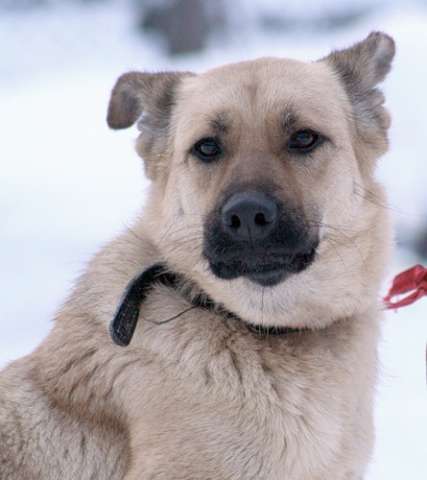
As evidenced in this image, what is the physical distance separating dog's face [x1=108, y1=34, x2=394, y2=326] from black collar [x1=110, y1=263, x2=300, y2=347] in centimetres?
4

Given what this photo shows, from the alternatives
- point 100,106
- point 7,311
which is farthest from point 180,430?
point 100,106

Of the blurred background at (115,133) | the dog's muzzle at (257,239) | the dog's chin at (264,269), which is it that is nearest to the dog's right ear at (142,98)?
the dog's muzzle at (257,239)

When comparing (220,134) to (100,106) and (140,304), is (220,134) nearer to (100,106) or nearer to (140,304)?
(140,304)

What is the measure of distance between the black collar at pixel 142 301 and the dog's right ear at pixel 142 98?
740 millimetres

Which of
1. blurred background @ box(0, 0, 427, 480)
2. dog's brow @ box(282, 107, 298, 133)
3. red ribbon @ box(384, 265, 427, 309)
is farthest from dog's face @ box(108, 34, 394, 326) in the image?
blurred background @ box(0, 0, 427, 480)

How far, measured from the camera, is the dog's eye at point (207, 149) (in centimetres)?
380

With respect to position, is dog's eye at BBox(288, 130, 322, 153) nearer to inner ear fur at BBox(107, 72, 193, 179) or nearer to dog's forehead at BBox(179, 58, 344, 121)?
dog's forehead at BBox(179, 58, 344, 121)

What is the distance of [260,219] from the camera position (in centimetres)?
335

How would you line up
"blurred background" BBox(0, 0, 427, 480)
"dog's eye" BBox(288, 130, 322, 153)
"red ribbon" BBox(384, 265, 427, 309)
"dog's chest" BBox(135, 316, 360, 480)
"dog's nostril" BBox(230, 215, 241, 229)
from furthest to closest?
"blurred background" BBox(0, 0, 427, 480)
"red ribbon" BBox(384, 265, 427, 309)
"dog's eye" BBox(288, 130, 322, 153)
"dog's nostril" BBox(230, 215, 241, 229)
"dog's chest" BBox(135, 316, 360, 480)

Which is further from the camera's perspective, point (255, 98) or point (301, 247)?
point (255, 98)

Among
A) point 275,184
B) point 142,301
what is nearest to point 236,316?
point 142,301

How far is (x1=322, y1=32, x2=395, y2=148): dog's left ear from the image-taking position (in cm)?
404

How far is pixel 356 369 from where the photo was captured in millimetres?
3625

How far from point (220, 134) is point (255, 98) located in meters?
0.20
